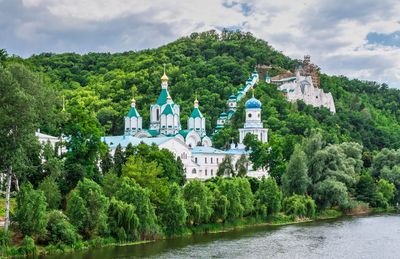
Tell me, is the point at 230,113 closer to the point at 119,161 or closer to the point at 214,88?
the point at 214,88

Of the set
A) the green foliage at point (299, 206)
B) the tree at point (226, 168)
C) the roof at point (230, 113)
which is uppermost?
the roof at point (230, 113)

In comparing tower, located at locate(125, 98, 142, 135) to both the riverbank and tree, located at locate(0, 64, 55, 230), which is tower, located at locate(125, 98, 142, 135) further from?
tree, located at locate(0, 64, 55, 230)

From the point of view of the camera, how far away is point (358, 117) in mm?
114188

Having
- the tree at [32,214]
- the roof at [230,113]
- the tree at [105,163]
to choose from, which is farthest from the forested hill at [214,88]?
the tree at [32,214]

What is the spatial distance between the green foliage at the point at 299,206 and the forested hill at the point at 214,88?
16541 millimetres

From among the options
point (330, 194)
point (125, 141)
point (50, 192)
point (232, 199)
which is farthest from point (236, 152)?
point (50, 192)

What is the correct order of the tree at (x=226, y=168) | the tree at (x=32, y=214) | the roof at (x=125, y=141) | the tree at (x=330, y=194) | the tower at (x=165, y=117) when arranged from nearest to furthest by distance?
the tree at (x=32, y=214)
the tree at (x=330, y=194)
the roof at (x=125, y=141)
the tree at (x=226, y=168)
the tower at (x=165, y=117)

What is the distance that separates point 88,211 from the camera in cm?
3897

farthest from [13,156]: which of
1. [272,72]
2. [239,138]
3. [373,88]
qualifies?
[373,88]

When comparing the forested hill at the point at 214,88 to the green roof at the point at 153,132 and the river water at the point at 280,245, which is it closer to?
the green roof at the point at 153,132

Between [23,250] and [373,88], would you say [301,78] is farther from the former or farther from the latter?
[23,250]

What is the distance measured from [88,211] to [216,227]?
39.8ft

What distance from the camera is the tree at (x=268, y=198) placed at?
5381 cm

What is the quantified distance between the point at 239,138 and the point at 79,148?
44100 millimetres
